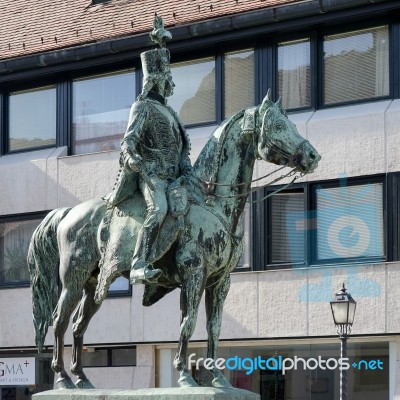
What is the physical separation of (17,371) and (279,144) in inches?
785

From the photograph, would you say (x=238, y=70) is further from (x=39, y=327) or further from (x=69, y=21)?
(x=39, y=327)

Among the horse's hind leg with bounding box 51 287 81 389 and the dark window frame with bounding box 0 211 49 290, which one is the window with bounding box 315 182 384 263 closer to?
the dark window frame with bounding box 0 211 49 290

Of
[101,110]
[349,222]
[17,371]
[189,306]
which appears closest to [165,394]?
[189,306]

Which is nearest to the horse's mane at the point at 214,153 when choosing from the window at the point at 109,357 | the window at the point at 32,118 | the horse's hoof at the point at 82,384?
the horse's hoof at the point at 82,384

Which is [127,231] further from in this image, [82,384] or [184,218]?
[82,384]

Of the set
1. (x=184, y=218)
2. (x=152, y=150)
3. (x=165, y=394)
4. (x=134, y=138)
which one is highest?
(x=134, y=138)

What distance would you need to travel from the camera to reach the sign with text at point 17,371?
114 feet

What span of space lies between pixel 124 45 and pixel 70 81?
2.34 meters

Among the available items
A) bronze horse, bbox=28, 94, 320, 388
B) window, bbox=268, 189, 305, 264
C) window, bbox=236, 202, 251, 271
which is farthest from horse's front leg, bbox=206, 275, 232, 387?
window, bbox=236, 202, 251, 271

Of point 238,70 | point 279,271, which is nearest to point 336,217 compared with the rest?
point 279,271

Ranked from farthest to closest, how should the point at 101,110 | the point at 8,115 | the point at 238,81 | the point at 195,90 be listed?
1. the point at 8,115
2. the point at 101,110
3. the point at 195,90
4. the point at 238,81

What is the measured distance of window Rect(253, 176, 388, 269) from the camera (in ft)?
96.0

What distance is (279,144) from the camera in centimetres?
1598

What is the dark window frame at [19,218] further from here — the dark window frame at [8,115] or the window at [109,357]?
the window at [109,357]
